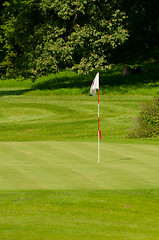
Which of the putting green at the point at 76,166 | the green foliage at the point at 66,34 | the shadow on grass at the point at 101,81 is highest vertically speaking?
the green foliage at the point at 66,34

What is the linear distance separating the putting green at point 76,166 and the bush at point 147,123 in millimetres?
3574

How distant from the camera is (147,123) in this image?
18938mm

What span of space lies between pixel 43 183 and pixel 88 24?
102 ft

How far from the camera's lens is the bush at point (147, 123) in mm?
18634

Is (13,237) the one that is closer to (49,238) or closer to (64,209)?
(49,238)

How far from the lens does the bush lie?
61.1ft

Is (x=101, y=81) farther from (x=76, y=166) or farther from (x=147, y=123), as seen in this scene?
(x=76, y=166)

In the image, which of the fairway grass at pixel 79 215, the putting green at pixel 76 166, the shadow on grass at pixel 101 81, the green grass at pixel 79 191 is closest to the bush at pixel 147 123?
the green grass at pixel 79 191

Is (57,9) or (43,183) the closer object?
(43,183)

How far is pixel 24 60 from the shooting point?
4103 cm

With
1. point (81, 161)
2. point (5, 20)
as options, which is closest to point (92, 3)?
point (5, 20)

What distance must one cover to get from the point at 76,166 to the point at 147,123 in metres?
8.23

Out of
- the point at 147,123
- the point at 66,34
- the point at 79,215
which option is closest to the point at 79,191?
the point at 79,215

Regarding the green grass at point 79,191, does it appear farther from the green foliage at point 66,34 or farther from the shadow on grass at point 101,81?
the shadow on grass at point 101,81
